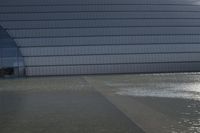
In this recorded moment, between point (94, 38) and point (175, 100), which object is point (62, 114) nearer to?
point (175, 100)

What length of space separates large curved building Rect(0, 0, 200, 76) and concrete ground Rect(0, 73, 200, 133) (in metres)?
15.8

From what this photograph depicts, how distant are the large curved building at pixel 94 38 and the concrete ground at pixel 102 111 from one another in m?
15.8

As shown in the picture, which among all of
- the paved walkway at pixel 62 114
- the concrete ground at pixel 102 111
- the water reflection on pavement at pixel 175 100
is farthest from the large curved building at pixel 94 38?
the paved walkway at pixel 62 114

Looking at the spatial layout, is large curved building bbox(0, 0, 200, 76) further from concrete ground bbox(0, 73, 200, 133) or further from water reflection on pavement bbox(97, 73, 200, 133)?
concrete ground bbox(0, 73, 200, 133)

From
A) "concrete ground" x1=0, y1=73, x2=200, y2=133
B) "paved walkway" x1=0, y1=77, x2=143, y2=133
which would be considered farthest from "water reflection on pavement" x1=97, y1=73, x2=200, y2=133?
"paved walkway" x1=0, y1=77, x2=143, y2=133

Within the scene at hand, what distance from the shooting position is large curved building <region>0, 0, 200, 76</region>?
41375 mm

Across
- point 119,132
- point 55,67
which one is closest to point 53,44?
point 55,67

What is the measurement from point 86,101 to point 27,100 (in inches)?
117

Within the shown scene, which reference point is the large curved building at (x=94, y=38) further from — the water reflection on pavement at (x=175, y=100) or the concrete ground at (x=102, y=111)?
the concrete ground at (x=102, y=111)

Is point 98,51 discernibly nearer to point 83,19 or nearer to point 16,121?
point 83,19

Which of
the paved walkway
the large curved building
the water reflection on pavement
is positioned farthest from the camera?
the large curved building

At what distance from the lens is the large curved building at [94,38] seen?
41.4 metres

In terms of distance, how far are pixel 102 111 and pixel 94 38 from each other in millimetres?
25344

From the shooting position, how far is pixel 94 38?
42.4 m
